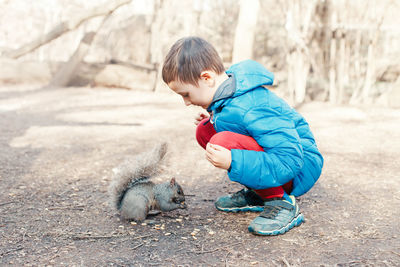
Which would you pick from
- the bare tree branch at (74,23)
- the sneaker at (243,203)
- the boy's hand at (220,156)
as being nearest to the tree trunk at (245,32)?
the bare tree branch at (74,23)

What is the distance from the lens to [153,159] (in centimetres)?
220

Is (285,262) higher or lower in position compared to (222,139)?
lower

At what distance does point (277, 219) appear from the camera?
1.96 metres

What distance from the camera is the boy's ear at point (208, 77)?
6.36ft

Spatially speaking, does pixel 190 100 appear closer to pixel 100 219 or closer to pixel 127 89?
pixel 100 219

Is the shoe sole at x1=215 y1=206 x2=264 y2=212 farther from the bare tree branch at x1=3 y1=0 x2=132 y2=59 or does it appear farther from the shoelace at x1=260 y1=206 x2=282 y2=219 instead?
the bare tree branch at x1=3 y1=0 x2=132 y2=59

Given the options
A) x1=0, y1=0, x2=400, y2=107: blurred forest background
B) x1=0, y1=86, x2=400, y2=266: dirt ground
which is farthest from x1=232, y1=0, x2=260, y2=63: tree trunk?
x1=0, y1=86, x2=400, y2=266: dirt ground

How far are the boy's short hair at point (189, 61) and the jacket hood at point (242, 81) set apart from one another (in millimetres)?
105

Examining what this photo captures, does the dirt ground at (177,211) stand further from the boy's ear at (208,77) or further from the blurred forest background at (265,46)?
the blurred forest background at (265,46)

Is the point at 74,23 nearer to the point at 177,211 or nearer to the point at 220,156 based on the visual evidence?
the point at 177,211

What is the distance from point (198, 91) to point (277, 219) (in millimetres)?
747

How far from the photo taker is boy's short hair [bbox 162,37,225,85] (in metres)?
1.92

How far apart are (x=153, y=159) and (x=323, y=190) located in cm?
122

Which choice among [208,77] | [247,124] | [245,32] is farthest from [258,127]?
[245,32]
